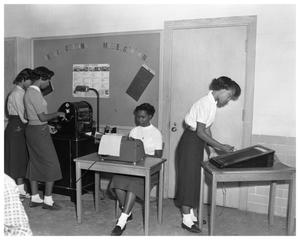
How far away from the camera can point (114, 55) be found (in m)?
4.10

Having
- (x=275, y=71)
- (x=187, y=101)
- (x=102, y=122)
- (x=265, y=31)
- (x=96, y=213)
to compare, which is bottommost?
(x=96, y=213)

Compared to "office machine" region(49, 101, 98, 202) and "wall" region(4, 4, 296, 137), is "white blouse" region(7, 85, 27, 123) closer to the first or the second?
"office machine" region(49, 101, 98, 202)

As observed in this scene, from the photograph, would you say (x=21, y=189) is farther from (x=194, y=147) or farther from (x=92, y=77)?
(x=194, y=147)

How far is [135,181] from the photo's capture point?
308cm

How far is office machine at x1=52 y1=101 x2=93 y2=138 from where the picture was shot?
12.4 feet

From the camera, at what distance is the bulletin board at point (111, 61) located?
393 cm

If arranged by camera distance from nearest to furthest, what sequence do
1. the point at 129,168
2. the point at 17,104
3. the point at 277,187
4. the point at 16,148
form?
the point at 129,168 → the point at 277,187 → the point at 17,104 → the point at 16,148

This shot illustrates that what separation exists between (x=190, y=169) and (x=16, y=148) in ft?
6.80

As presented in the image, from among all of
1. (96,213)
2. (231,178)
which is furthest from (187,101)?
(96,213)

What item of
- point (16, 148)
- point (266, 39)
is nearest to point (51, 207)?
point (16, 148)

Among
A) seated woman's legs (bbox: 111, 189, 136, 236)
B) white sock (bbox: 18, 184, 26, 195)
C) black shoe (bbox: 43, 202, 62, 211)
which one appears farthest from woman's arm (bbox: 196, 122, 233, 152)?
white sock (bbox: 18, 184, 26, 195)

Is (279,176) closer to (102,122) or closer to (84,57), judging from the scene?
(102,122)

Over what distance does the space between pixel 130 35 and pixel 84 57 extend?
2.20 ft
